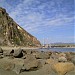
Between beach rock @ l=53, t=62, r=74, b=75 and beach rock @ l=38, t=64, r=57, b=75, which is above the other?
beach rock @ l=53, t=62, r=74, b=75

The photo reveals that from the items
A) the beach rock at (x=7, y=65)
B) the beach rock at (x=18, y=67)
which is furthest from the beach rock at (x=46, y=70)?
the beach rock at (x=7, y=65)

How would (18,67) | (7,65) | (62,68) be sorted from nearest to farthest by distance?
(62,68), (18,67), (7,65)

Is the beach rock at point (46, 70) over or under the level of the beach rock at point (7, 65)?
under

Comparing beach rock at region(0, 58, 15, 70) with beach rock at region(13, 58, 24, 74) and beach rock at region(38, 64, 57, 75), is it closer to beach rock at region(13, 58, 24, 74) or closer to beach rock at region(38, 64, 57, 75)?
beach rock at region(13, 58, 24, 74)

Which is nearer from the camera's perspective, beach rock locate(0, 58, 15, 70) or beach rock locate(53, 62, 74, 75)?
beach rock locate(53, 62, 74, 75)

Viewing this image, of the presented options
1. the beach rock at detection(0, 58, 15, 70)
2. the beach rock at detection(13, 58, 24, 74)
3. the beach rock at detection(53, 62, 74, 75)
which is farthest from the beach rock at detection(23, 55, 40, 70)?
the beach rock at detection(53, 62, 74, 75)

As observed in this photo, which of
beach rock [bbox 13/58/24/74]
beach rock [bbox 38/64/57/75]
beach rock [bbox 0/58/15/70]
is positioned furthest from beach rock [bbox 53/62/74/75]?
beach rock [bbox 0/58/15/70]

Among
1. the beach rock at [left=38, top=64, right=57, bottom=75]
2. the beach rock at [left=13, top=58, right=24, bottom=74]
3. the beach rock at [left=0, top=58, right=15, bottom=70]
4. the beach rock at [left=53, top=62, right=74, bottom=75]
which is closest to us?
the beach rock at [left=53, top=62, right=74, bottom=75]

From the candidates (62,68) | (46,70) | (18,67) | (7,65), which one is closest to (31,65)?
(18,67)

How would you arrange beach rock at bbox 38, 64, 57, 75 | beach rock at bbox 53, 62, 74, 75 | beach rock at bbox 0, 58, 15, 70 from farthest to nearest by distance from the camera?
beach rock at bbox 0, 58, 15, 70
beach rock at bbox 38, 64, 57, 75
beach rock at bbox 53, 62, 74, 75

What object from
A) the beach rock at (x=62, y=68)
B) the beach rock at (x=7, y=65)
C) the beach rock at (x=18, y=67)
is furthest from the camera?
the beach rock at (x=7, y=65)

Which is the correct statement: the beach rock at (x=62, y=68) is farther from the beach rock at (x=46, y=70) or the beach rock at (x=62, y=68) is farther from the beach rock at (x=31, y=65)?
the beach rock at (x=31, y=65)

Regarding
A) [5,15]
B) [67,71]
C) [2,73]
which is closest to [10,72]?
[2,73]

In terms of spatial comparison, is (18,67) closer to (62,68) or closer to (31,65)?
(31,65)
